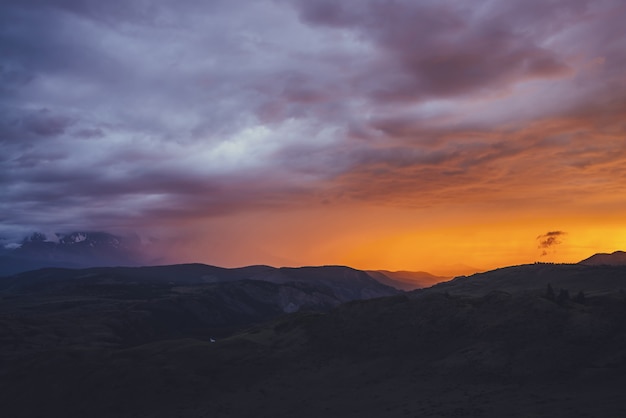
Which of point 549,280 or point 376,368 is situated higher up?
point 549,280

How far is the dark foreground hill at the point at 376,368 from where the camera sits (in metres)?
54.3

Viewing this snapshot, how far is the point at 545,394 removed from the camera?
170 feet

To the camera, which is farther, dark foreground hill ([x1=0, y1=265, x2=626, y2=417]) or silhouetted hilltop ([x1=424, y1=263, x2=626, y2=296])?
silhouetted hilltop ([x1=424, y1=263, x2=626, y2=296])

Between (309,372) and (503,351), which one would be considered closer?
(503,351)

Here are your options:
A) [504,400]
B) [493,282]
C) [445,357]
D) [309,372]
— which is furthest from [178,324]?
[504,400]

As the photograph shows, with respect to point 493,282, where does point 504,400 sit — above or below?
below

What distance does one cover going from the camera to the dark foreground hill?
5431cm

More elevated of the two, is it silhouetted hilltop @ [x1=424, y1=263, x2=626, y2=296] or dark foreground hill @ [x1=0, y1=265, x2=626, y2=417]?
silhouetted hilltop @ [x1=424, y1=263, x2=626, y2=296]

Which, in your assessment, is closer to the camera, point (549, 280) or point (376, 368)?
point (376, 368)

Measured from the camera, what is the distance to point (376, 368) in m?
69.9

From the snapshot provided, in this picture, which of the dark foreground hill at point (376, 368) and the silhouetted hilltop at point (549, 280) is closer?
the dark foreground hill at point (376, 368)

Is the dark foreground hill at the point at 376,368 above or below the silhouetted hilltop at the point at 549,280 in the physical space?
below

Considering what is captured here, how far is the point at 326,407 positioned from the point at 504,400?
1964 cm

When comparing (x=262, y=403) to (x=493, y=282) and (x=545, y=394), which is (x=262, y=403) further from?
(x=493, y=282)
